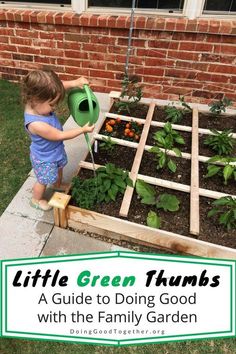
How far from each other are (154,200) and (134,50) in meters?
2.10

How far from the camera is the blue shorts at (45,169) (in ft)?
7.78

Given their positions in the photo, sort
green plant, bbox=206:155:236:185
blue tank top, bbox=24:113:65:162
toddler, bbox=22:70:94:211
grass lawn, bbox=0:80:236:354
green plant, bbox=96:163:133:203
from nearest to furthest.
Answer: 1. grass lawn, bbox=0:80:236:354
2. toddler, bbox=22:70:94:211
3. blue tank top, bbox=24:113:65:162
4. green plant, bbox=96:163:133:203
5. green plant, bbox=206:155:236:185

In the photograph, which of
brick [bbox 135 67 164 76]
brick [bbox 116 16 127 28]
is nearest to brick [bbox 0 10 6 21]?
brick [bbox 116 16 127 28]

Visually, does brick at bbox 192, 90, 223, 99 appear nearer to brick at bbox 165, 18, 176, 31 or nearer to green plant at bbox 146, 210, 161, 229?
brick at bbox 165, 18, 176, 31

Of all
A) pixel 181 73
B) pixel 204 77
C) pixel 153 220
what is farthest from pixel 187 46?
pixel 153 220

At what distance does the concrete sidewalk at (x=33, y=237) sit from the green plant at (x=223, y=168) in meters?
1.06

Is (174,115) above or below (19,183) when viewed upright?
above

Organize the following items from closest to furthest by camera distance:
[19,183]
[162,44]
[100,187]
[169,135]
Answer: [100,187] < [19,183] < [169,135] < [162,44]

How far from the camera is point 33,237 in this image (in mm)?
2484

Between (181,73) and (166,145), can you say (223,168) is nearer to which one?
(166,145)

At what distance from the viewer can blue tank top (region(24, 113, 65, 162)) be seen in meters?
2.15

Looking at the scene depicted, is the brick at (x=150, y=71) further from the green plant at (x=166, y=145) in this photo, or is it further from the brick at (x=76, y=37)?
the green plant at (x=166, y=145)

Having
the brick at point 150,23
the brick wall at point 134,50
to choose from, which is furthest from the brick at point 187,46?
the brick at point 150,23

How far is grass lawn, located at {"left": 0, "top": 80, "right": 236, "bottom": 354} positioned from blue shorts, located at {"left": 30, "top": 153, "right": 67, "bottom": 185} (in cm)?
54
